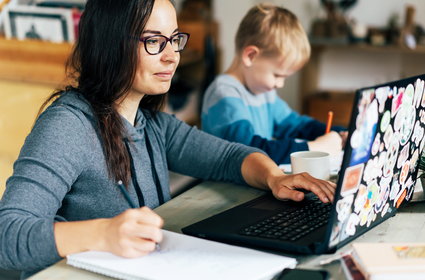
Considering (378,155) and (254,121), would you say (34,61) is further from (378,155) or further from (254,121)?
(378,155)

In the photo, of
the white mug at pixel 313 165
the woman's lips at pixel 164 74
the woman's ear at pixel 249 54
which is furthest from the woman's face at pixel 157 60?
the woman's ear at pixel 249 54

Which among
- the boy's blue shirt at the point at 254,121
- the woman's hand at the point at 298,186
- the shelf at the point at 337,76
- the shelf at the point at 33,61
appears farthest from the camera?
the shelf at the point at 337,76

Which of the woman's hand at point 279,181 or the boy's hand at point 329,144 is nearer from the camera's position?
the woman's hand at point 279,181

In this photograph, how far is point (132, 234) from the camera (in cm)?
92

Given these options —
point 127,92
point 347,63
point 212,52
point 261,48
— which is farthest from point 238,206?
point 347,63

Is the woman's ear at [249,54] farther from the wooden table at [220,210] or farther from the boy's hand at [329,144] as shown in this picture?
the wooden table at [220,210]

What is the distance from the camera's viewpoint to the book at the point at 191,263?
88cm

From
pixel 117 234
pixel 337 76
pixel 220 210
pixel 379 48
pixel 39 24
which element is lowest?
pixel 337 76

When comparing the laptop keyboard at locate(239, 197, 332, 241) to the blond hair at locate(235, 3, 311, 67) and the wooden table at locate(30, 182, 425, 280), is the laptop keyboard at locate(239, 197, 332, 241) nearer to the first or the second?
the wooden table at locate(30, 182, 425, 280)

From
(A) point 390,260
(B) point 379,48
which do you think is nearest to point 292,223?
(A) point 390,260

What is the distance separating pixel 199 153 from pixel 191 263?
58 centimetres

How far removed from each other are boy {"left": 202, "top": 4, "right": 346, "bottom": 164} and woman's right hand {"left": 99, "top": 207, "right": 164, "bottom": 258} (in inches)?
33.0

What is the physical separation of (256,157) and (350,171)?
1.86 ft

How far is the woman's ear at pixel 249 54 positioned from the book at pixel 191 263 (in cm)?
103
